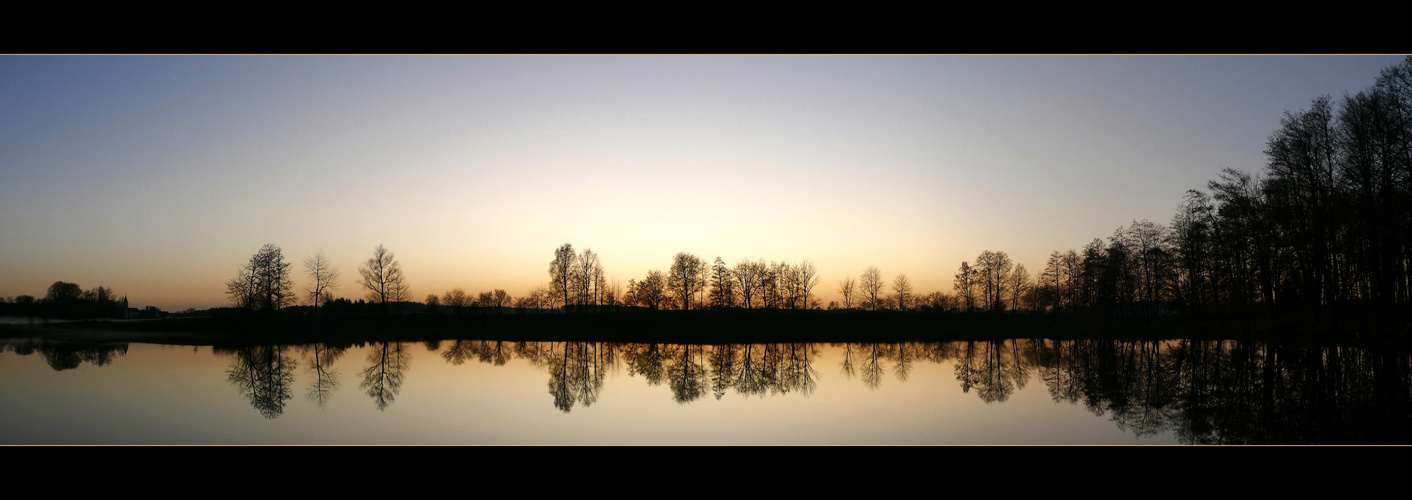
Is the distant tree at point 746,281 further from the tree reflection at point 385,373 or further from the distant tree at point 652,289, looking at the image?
the tree reflection at point 385,373

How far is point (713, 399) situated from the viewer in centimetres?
1321

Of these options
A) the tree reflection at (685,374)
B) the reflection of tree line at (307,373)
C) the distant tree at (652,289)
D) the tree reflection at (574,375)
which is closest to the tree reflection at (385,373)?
the reflection of tree line at (307,373)

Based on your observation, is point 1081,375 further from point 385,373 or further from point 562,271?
point 562,271

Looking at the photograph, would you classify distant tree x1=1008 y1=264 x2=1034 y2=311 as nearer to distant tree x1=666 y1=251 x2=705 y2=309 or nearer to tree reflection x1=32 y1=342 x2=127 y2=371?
distant tree x1=666 y1=251 x2=705 y2=309

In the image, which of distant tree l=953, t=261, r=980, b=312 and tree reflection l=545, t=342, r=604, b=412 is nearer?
tree reflection l=545, t=342, r=604, b=412

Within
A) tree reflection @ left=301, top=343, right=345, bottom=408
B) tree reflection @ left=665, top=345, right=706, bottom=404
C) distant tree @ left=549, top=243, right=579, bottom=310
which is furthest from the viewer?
distant tree @ left=549, top=243, right=579, bottom=310

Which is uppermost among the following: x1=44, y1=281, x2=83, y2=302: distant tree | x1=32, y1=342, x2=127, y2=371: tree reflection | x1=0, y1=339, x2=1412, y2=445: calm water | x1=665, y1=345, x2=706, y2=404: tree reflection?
x1=44, y1=281, x2=83, y2=302: distant tree

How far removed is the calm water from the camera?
31.6ft

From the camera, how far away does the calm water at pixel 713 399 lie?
9.64m

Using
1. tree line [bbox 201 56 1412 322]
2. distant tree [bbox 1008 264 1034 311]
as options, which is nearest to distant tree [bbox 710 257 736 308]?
tree line [bbox 201 56 1412 322]

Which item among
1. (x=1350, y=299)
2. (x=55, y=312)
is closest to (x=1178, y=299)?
(x=1350, y=299)

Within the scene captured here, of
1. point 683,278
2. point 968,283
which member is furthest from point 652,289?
point 968,283
